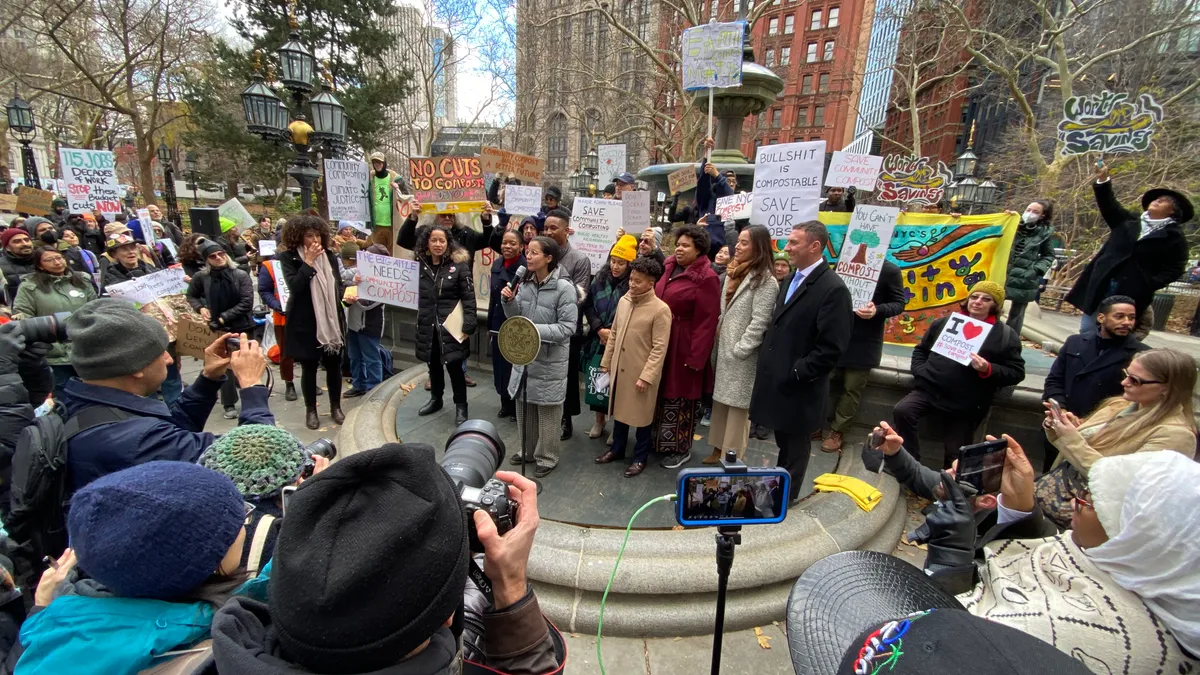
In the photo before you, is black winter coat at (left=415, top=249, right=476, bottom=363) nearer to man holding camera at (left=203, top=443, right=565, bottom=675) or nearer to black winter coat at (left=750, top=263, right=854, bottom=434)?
black winter coat at (left=750, top=263, right=854, bottom=434)

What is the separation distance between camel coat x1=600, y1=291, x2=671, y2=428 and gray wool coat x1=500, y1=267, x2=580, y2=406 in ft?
1.21

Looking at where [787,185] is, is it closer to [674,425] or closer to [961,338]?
[961,338]

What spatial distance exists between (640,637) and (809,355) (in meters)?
1.87

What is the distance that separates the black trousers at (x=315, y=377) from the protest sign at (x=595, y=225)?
282 centimetres

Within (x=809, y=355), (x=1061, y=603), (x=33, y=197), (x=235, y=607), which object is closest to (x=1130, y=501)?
(x=1061, y=603)

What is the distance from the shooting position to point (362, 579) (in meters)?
0.73

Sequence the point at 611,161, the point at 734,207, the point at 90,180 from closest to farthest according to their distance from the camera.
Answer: the point at 734,207
the point at 90,180
the point at 611,161

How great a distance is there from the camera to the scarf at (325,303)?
454 cm

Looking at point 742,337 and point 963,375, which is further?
point 963,375

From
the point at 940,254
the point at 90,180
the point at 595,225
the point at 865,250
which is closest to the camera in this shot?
the point at 865,250

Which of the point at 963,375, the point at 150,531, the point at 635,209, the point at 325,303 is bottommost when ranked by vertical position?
the point at 963,375

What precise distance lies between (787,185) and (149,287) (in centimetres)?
589

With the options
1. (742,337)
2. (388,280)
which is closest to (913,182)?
(742,337)

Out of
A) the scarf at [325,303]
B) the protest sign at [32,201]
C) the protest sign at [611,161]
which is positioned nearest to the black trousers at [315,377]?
the scarf at [325,303]
